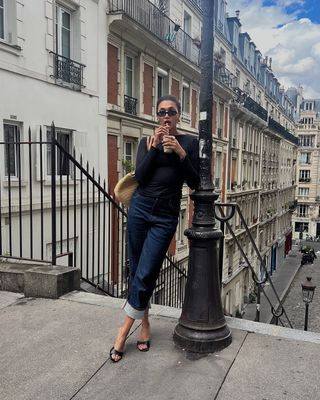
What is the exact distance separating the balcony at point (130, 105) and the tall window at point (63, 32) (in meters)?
3.16

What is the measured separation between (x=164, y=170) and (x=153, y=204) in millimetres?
278

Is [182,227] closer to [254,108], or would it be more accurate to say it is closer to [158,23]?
[158,23]

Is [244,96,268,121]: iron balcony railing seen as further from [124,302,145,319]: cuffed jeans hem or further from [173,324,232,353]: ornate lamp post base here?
[124,302,145,319]: cuffed jeans hem

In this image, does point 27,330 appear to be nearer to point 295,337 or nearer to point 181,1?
point 295,337

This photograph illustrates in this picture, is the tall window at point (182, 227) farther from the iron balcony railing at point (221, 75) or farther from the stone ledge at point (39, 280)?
the stone ledge at point (39, 280)

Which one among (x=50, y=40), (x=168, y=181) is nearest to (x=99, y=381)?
(x=168, y=181)

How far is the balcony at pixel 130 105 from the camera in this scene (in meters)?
14.5

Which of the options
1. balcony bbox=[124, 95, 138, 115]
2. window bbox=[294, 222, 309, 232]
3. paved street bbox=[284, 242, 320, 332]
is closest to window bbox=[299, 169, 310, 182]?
window bbox=[294, 222, 309, 232]

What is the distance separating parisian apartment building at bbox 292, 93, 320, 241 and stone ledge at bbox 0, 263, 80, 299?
61993mm

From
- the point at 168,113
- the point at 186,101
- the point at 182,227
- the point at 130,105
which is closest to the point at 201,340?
the point at 168,113

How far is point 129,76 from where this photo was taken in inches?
589

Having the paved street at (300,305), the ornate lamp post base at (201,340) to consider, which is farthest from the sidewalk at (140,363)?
the paved street at (300,305)

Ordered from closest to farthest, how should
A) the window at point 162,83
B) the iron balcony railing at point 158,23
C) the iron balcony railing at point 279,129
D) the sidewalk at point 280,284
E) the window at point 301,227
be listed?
1. the iron balcony railing at point 158,23
2. the window at point 162,83
3. the sidewalk at point 280,284
4. the iron balcony railing at point 279,129
5. the window at point 301,227

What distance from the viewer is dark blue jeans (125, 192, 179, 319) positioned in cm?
297
